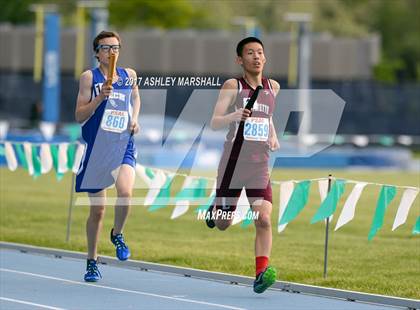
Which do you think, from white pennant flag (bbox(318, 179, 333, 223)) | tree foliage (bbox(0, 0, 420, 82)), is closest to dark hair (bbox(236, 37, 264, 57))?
white pennant flag (bbox(318, 179, 333, 223))

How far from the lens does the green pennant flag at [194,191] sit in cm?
1548

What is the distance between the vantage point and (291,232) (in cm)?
1950

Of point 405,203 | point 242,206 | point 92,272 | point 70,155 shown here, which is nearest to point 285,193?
point 405,203

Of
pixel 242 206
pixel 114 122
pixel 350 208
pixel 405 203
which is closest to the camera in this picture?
pixel 242 206

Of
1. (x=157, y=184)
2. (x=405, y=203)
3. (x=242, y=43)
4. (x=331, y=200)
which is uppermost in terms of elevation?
(x=157, y=184)

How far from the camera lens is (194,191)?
614 inches

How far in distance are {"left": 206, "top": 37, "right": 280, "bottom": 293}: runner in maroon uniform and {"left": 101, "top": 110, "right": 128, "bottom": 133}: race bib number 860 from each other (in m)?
1.11

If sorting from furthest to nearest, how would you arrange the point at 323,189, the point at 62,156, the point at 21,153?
the point at 21,153 → the point at 62,156 → the point at 323,189

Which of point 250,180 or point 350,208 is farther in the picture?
point 350,208

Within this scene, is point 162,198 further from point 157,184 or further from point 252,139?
point 252,139

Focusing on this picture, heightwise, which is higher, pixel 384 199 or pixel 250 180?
pixel 384 199

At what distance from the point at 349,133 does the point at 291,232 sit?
37.1 m

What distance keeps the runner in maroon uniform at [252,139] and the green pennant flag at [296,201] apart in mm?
1945

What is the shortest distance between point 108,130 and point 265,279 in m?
2.12
